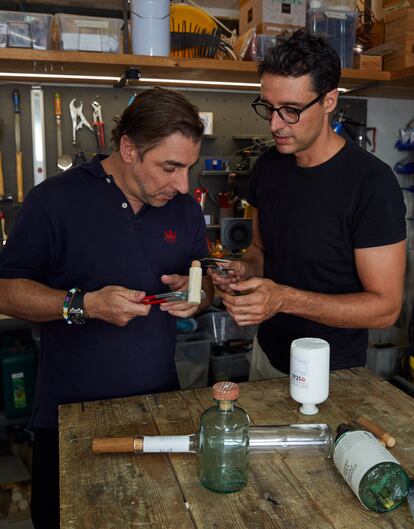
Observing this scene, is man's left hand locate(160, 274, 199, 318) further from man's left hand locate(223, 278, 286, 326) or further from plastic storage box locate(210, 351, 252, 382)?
plastic storage box locate(210, 351, 252, 382)

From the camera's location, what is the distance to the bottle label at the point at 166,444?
109 cm

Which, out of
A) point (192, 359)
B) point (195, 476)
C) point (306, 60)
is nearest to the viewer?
point (195, 476)

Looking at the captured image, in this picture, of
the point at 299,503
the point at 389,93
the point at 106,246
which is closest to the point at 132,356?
the point at 106,246

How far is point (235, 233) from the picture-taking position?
9.98ft

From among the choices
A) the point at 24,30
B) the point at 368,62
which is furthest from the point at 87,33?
the point at 368,62

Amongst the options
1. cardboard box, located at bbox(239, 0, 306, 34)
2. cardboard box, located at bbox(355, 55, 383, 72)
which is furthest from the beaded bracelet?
cardboard box, located at bbox(355, 55, 383, 72)

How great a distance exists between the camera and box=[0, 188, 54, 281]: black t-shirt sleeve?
143 centimetres

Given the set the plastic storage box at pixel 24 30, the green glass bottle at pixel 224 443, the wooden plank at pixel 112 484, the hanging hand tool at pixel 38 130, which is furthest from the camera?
the hanging hand tool at pixel 38 130

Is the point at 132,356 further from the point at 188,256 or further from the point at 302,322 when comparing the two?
the point at 302,322

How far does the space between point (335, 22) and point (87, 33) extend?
1307 millimetres

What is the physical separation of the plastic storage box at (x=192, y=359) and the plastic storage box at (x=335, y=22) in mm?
1791

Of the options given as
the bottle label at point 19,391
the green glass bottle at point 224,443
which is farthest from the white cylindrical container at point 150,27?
the green glass bottle at point 224,443

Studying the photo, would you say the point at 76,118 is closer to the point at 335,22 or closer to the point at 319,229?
the point at 335,22

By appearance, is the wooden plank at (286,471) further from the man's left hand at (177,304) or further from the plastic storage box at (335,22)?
the plastic storage box at (335,22)
